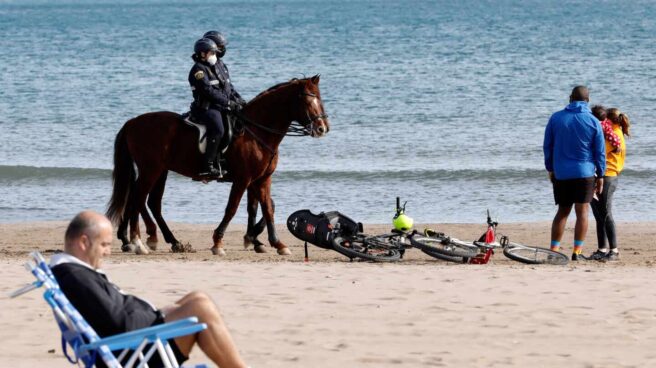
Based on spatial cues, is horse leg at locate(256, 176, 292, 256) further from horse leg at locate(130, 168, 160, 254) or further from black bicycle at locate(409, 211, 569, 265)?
black bicycle at locate(409, 211, 569, 265)

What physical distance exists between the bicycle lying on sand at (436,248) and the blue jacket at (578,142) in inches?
31.2

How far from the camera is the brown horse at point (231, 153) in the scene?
43.8ft

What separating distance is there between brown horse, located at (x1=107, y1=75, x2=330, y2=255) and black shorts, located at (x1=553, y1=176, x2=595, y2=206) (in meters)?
2.37

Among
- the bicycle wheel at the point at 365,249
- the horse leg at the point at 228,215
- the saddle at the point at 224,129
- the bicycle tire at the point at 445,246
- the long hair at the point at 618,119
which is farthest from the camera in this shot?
the horse leg at the point at 228,215

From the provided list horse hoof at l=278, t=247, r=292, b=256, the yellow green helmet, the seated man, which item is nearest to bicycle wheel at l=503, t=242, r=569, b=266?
the yellow green helmet

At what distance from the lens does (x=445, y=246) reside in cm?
1235

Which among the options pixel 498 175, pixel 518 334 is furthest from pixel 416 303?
pixel 498 175

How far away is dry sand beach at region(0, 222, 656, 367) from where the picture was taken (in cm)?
805

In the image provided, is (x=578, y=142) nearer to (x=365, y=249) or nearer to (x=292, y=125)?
(x=365, y=249)

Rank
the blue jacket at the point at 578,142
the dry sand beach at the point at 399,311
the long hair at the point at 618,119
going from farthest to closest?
1. the long hair at the point at 618,119
2. the blue jacket at the point at 578,142
3. the dry sand beach at the point at 399,311

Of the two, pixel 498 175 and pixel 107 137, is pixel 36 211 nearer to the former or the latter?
pixel 498 175

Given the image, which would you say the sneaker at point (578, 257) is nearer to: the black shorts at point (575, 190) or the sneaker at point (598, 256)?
the sneaker at point (598, 256)

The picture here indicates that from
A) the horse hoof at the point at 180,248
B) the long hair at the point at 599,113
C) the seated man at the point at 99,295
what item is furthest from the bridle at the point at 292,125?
the seated man at the point at 99,295

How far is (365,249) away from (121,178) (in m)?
2.94
